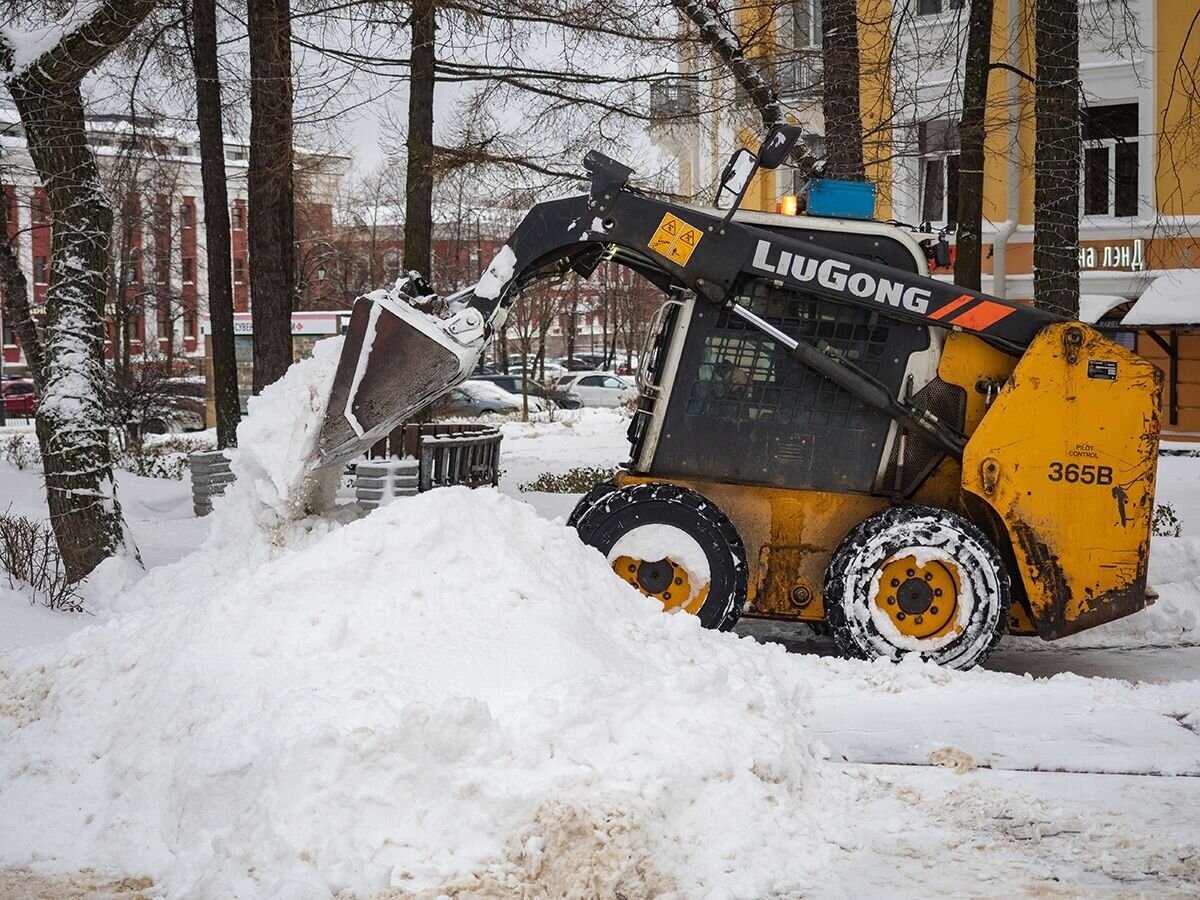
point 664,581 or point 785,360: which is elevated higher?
point 785,360

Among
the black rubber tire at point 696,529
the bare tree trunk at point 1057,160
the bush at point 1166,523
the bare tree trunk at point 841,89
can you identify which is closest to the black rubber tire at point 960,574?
the black rubber tire at point 696,529

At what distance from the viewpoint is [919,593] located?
273 inches

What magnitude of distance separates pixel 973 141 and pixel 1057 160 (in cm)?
128

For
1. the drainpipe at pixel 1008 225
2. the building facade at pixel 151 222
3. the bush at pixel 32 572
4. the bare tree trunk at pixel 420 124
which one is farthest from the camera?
the drainpipe at pixel 1008 225

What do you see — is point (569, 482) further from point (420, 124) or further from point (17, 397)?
point (17, 397)

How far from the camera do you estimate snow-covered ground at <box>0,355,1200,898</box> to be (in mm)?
4348

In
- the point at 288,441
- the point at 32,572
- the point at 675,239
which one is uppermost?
the point at 675,239

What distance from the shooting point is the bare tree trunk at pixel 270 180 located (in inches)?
471

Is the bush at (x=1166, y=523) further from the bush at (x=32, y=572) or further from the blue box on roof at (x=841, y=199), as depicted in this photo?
the bush at (x=32, y=572)

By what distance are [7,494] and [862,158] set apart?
956 cm

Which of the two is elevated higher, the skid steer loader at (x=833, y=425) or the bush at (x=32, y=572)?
the skid steer loader at (x=833, y=425)

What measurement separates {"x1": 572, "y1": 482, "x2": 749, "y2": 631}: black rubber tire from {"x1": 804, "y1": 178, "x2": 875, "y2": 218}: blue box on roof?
181 cm

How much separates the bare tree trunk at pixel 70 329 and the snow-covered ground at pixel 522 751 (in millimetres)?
1922

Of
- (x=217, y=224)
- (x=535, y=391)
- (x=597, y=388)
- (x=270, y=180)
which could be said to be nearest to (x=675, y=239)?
(x=270, y=180)
